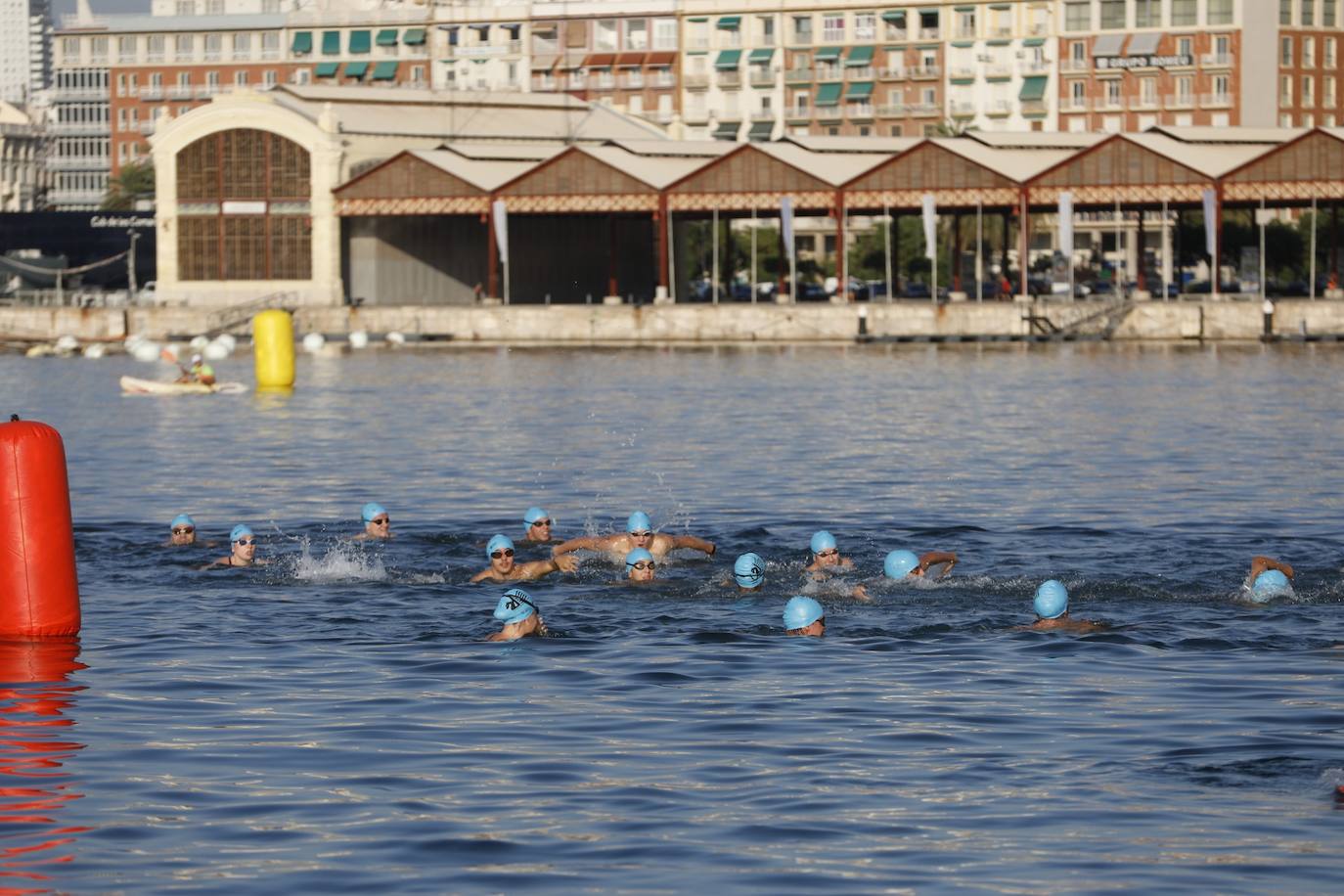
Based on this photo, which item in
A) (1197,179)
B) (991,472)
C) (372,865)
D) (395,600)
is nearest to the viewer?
(372,865)

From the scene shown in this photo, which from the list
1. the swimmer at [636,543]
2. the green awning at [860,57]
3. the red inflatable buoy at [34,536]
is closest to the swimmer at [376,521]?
the swimmer at [636,543]

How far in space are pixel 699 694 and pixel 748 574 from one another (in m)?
5.92

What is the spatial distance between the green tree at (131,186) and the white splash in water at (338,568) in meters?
153

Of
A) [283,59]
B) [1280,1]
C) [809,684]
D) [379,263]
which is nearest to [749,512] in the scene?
[809,684]

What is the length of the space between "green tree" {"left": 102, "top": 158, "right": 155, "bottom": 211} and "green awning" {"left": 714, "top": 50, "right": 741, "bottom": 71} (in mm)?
46605

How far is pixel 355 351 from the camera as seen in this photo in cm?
9175

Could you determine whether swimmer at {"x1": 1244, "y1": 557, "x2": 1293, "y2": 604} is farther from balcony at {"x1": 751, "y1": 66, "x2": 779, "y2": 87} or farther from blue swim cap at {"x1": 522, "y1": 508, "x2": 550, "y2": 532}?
balcony at {"x1": 751, "y1": 66, "x2": 779, "y2": 87}

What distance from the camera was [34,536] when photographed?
2186cm

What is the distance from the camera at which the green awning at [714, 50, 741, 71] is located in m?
160

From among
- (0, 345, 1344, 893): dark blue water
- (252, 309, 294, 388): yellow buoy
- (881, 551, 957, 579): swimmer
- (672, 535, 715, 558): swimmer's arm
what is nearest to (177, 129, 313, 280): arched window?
(252, 309, 294, 388): yellow buoy

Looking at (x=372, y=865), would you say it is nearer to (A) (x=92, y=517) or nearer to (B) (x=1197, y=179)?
(A) (x=92, y=517)

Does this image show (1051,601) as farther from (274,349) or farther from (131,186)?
(131,186)

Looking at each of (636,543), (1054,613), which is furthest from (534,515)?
(1054,613)

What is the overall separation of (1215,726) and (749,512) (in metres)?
17.4
